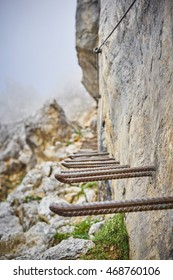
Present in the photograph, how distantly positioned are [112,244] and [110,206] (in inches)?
54.5

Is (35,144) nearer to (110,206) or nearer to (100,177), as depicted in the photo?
(100,177)

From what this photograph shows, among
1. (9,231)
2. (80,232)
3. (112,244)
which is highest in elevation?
(112,244)

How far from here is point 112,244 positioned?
2307mm

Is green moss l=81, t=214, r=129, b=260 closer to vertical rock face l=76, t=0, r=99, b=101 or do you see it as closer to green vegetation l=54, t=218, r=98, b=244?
green vegetation l=54, t=218, r=98, b=244

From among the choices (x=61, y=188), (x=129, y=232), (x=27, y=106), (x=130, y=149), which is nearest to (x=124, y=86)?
(x=130, y=149)

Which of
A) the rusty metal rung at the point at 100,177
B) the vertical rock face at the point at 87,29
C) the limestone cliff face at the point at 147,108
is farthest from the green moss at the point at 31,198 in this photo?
the rusty metal rung at the point at 100,177

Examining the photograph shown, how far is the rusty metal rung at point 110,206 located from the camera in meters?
1.08

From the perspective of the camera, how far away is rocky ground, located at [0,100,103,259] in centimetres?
376

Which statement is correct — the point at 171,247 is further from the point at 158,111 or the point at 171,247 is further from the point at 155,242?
the point at 158,111

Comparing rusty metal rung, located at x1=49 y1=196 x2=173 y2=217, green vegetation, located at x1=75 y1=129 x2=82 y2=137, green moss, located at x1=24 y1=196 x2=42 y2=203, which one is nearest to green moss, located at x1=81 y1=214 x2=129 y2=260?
rusty metal rung, located at x1=49 y1=196 x2=173 y2=217

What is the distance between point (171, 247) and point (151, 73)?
3.41ft

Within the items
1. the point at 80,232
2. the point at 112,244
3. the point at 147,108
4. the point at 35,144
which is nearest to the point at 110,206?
the point at 147,108

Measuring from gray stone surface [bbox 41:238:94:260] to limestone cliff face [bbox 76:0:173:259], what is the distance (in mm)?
546

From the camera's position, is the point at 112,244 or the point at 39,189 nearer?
the point at 112,244
